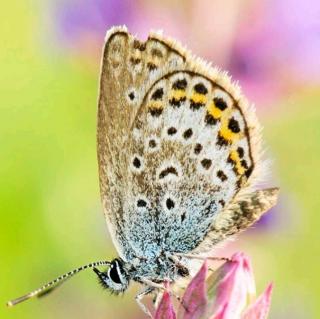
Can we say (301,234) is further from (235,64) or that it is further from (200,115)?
(200,115)

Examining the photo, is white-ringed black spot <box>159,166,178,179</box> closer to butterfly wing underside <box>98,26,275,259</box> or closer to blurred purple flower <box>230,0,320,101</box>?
butterfly wing underside <box>98,26,275,259</box>

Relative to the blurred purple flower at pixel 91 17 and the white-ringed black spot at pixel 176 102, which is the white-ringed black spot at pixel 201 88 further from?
the blurred purple flower at pixel 91 17

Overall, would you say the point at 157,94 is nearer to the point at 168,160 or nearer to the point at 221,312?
the point at 168,160

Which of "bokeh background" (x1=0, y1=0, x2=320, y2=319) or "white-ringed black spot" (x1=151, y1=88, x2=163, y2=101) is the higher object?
"bokeh background" (x1=0, y1=0, x2=320, y2=319)

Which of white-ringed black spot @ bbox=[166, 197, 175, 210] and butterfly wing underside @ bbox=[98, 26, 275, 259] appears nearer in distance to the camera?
butterfly wing underside @ bbox=[98, 26, 275, 259]

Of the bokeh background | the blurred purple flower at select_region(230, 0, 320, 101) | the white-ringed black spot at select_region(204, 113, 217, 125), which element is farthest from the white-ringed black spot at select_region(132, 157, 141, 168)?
the blurred purple flower at select_region(230, 0, 320, 101)

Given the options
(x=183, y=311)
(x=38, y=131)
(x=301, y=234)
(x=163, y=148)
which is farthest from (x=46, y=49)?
(x=183, y=311)

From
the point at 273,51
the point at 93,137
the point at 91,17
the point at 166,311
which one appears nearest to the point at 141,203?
the point at 166,311
